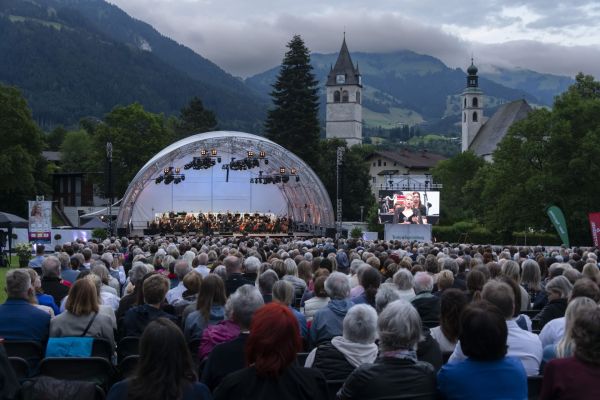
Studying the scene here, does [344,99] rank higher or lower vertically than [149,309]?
higher

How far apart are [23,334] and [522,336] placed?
3.68 meters

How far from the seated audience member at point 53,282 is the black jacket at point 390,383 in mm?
5393

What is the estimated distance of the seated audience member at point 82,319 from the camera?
593cm

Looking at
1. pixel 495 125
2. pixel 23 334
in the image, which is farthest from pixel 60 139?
pixel 23 334

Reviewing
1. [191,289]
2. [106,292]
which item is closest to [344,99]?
[106,292]

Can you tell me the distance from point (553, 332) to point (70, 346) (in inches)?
139

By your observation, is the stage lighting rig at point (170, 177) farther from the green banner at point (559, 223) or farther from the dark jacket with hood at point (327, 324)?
the dark jacket with hood at point (327, 324)

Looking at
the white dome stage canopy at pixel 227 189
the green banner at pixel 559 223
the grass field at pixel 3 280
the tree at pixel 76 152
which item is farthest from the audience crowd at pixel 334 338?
the tree at pixel 76 152

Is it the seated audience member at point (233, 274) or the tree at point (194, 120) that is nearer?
the seated audience member at point (233, 274)

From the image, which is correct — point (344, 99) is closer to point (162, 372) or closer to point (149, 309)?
point (149, 309)

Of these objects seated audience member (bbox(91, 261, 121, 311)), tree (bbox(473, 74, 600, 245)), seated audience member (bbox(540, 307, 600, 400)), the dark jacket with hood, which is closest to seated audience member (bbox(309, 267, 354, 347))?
the dark jacket with hood

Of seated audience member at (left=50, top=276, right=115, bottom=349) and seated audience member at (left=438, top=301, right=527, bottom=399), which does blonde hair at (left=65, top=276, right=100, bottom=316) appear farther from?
seated audience member at (left=438, top=301, right=527, bottom=399)

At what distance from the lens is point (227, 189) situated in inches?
1800

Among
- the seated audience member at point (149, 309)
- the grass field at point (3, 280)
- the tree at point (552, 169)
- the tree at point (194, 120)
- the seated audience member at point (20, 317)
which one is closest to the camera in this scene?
the seated audience member at point (20, 317)
